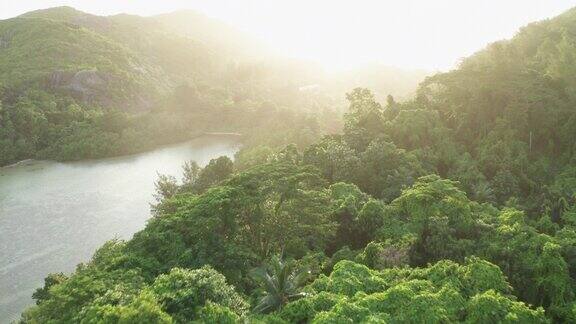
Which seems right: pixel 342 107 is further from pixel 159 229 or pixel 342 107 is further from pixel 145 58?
pixel 159 229

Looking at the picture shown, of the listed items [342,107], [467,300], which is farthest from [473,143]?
[342,107]

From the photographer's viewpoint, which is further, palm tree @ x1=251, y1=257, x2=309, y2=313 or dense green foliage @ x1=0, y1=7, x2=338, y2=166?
dense green foliage @ x1=0, y1=7, x2=338, y2=166

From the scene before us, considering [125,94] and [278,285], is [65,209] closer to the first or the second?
[278,285]

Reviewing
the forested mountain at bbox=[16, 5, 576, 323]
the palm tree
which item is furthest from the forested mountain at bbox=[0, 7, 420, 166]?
the palm tree

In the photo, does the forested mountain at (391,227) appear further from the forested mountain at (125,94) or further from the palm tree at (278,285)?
the forested mountain at (125,94)

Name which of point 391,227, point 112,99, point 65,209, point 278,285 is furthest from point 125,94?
point 278,285

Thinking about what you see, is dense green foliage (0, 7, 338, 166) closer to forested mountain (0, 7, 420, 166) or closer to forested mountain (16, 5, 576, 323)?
forested mountain (0, 7, 420, 166)
